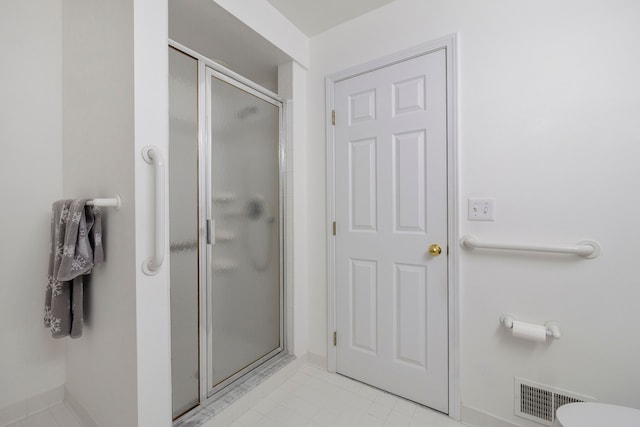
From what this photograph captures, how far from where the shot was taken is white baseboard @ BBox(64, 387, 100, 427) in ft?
4.00

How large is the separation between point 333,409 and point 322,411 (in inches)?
2.4

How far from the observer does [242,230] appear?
1.54m

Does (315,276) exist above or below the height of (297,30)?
below

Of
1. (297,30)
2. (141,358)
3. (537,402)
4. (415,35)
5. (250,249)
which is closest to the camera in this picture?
(141,358)

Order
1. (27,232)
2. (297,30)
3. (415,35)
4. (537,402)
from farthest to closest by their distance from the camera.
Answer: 1. (297,30)
2. (415,35)
3. (27,232)
4. (537,402)

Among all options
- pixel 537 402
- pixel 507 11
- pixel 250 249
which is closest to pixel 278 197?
pixel 250 249

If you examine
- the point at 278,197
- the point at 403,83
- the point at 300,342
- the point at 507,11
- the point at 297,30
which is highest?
the point at 297,30

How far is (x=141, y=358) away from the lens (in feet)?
3.22

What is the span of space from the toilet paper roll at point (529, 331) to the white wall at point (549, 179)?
69 mm

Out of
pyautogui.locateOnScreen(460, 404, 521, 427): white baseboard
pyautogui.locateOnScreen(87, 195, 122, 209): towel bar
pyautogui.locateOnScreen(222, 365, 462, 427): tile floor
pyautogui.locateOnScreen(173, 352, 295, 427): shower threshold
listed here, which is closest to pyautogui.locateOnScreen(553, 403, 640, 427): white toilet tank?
pyautogui.locateOnScreen(460, 404, 521, 427): white baseboard

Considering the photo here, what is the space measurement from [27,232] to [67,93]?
741 mm

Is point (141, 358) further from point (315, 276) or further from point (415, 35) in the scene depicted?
point (415, 35)

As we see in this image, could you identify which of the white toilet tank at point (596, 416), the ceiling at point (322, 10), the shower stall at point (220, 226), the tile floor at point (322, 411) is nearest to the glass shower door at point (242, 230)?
the shower stall at point (220, 226)

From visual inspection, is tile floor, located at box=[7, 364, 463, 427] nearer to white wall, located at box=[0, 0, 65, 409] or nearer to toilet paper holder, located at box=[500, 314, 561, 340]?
white wall, located at box=[0, 0, 65, 409]
